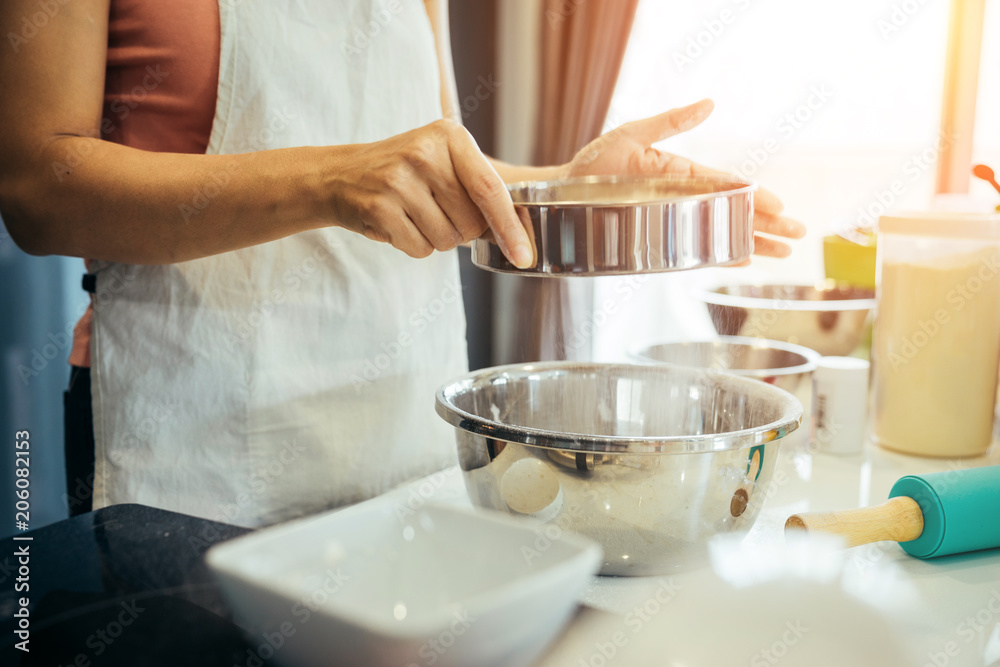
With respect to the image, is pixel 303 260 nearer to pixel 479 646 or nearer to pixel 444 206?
pixel 444 206

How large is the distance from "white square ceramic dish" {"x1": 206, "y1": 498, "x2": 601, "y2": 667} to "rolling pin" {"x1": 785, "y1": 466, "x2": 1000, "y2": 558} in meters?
0.35

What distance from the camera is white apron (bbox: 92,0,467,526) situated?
35.8 inches

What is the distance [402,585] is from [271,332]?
454 millimetres

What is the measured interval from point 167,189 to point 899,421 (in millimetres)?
932

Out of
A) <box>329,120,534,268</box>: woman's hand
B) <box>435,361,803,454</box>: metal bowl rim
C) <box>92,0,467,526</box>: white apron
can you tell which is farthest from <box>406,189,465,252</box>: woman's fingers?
<box>92,0,467,526</box>: white apron

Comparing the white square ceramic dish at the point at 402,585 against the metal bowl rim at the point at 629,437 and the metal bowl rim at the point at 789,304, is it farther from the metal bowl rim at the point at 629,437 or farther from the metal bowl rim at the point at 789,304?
the metal bowl rim at the point at 789,304

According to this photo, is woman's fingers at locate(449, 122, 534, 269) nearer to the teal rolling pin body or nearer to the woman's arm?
the woman's arm

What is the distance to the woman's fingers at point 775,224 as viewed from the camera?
3.25 feet

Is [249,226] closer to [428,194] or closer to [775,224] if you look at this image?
[428,194]

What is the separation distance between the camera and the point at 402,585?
1.84ft

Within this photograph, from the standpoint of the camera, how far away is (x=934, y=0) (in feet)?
7.73

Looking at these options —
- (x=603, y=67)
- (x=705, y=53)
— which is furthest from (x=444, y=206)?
(x=705, y=53)

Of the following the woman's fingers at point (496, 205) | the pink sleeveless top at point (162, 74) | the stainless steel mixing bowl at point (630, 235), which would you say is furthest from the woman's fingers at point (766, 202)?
the pink sleeveless top at point (162, 74)

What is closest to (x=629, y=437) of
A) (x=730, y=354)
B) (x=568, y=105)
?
(x=730, y=354)
